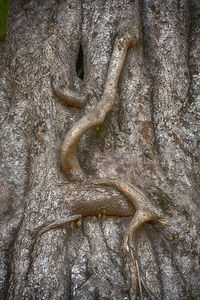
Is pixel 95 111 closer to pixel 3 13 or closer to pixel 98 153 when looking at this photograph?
pixel 98 153

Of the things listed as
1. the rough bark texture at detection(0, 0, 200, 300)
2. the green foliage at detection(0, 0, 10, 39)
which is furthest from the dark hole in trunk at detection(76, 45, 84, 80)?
the green foliage at detection(0, 0, 10, 39)

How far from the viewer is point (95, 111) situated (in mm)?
2887

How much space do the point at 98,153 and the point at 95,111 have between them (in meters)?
0.36

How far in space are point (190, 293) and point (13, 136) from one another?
1939 millimetres

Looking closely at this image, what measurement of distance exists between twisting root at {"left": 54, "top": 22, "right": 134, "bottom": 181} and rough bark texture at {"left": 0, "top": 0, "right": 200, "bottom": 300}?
92 mm

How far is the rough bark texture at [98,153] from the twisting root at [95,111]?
0.09 m

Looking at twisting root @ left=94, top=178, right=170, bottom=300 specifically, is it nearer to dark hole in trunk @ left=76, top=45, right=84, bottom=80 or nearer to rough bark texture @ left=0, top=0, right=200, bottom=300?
rough bark texture @ left=0, top=0, right=200, bottom=300

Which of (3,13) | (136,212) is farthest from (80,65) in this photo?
(3,13)

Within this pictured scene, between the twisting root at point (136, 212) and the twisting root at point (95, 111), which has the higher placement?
the twisting root at point (95, 111)

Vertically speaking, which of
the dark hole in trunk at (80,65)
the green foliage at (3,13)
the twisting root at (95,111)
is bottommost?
the twisting root at (95,111)

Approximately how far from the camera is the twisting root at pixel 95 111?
2.78m

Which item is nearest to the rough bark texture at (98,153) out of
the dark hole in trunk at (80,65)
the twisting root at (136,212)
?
the twisting root at (136,212)

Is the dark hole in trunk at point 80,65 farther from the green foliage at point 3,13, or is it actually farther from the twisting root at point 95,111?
the green foliage at point 3,13

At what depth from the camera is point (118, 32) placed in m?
3.42
